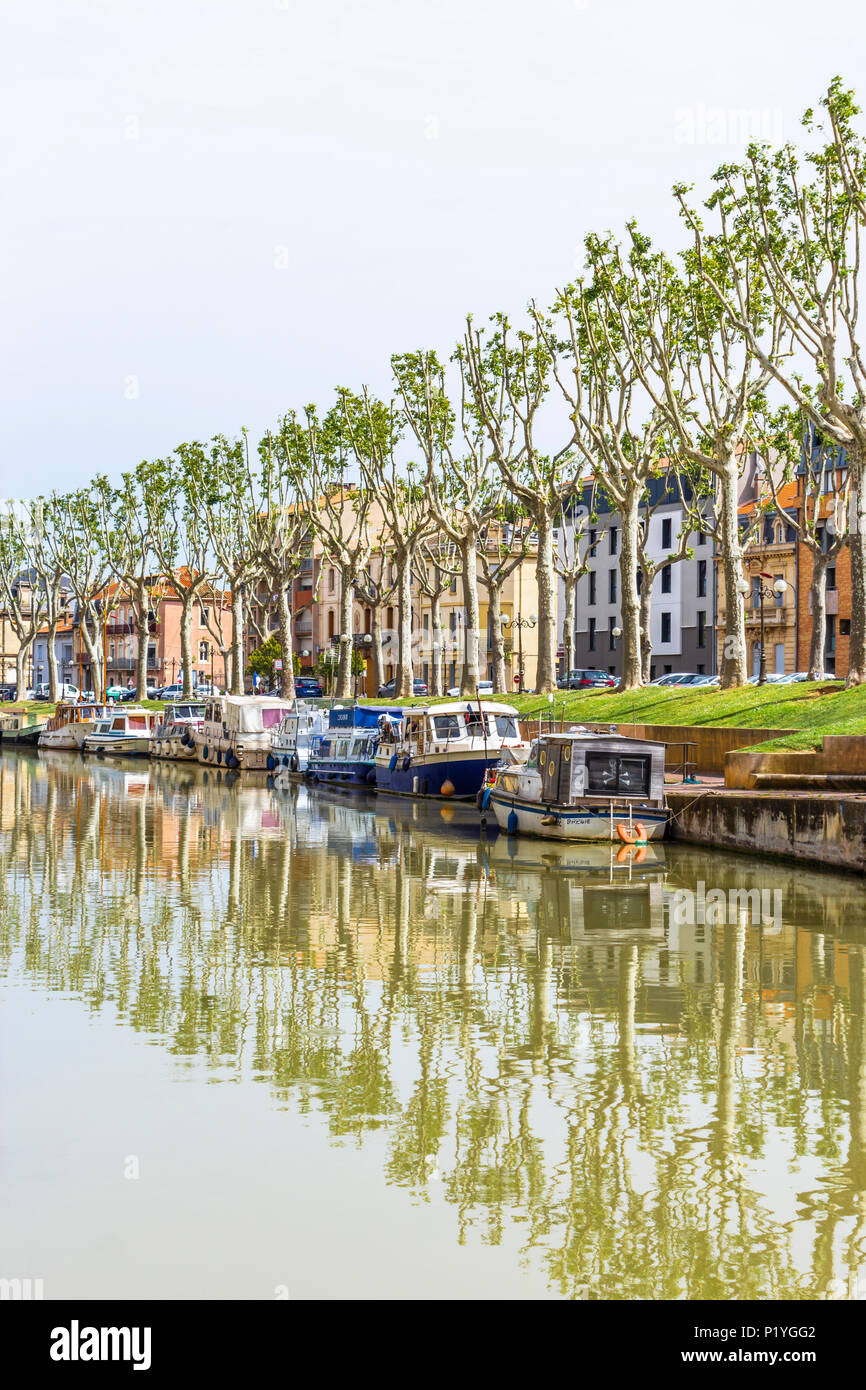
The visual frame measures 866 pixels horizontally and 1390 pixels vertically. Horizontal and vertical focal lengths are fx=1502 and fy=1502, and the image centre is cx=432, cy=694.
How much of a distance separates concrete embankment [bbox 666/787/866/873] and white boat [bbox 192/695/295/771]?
32056mm

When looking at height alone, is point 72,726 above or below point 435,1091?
below

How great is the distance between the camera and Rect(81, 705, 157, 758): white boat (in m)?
76.2

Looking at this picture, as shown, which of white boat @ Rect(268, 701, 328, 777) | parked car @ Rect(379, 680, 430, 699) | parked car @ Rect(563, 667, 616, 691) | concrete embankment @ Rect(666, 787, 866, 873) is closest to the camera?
concrete embankment @ Rect(666, 787, 866, 873)

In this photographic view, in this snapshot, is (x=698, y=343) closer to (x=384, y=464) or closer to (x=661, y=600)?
(x=384, y=464)

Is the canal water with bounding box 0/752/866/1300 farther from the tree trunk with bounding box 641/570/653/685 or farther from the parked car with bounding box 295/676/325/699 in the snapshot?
the parked car with bounding box 295/676/325/699

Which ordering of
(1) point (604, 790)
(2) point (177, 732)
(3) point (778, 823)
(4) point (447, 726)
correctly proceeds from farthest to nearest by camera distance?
(2) point (177, 732), (4) point (447, 726), (1) point (604, 790), (3) point (778, 823)

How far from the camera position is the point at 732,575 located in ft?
138

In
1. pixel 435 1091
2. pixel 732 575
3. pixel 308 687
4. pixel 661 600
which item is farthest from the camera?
pixel 308 687

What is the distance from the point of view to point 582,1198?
10133 mm

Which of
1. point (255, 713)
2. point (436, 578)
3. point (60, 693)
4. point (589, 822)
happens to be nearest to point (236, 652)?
point (436, 578)

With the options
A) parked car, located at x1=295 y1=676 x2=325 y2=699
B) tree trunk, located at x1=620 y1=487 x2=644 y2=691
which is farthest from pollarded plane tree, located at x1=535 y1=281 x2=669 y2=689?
parked car, located at x1=295 y1=676 x2=325 y2=699

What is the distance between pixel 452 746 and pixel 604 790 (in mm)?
12894

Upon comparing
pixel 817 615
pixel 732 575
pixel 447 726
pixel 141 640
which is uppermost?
pixel 732 575

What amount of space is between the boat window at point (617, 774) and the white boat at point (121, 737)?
47333mm
